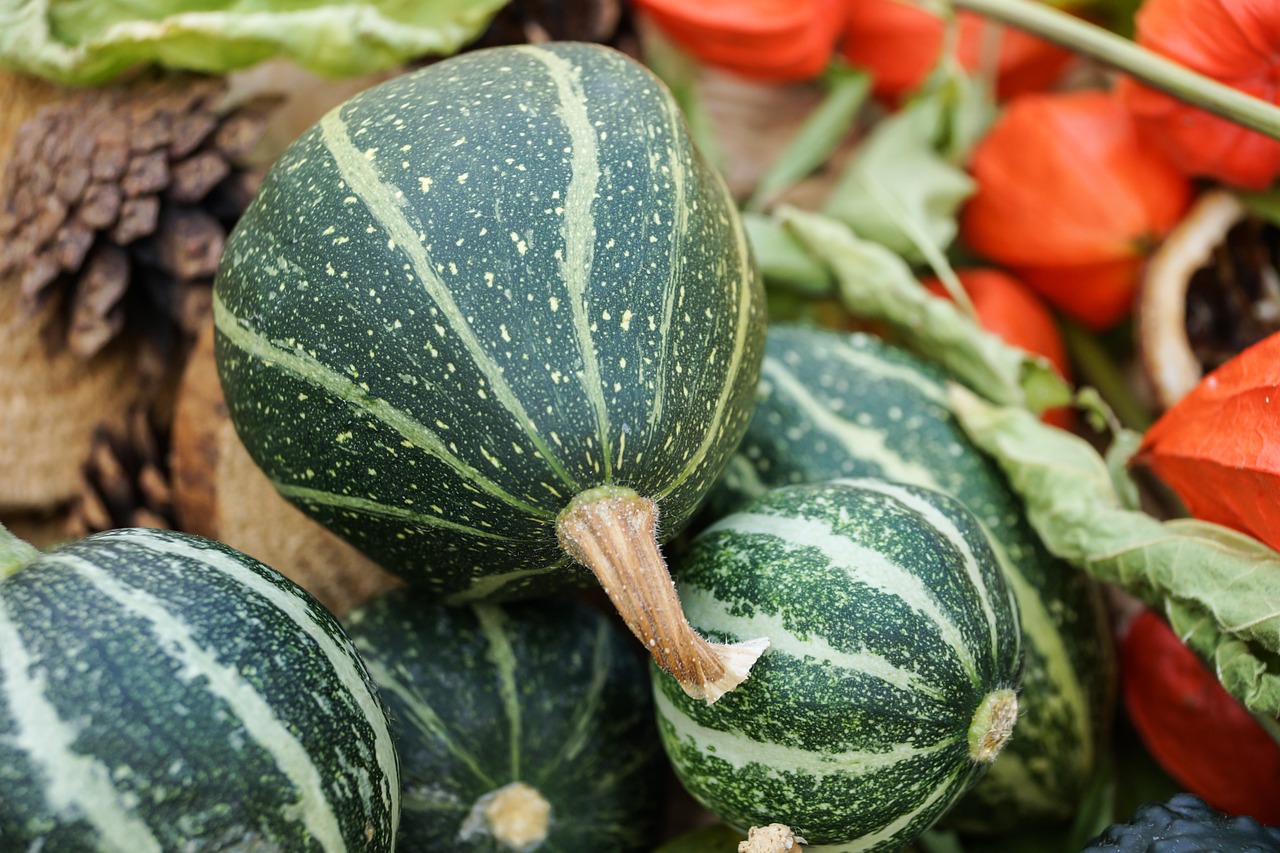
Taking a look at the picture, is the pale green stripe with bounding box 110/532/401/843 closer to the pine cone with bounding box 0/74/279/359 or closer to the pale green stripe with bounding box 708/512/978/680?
the pale green stripe with bounding box 708/512/978/680

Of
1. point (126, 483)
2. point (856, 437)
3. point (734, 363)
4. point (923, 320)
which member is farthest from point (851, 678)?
point (126, 483)

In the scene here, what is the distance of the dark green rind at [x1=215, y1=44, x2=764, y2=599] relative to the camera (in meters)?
0.84

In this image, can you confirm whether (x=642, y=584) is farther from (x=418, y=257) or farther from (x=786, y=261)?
(x=786, y=261)

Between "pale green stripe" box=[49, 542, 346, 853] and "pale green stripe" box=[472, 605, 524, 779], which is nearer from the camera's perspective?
"pale green stripe" box=[49, 542, 346, 853]

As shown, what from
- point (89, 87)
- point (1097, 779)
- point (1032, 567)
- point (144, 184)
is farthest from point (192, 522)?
point (1097, 779)

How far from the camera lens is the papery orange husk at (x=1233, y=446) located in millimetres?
958

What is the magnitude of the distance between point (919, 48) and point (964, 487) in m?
0.81

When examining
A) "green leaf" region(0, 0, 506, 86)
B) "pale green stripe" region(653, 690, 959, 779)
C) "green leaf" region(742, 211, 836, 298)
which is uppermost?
"green leaf" region(0, 0, 506, 86)

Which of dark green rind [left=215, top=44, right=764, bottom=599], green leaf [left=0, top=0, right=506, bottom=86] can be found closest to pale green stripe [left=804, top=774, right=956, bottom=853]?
dark green rind [left=215, top=44, right=764, bottom=599]

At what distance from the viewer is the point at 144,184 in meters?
1.24

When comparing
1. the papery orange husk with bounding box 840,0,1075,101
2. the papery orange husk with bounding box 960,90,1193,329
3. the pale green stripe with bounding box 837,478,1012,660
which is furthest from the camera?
the papery orange husk with bounding box 840,0,1075,101

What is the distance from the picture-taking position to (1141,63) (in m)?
1.21

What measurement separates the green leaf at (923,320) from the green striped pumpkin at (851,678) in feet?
1.26

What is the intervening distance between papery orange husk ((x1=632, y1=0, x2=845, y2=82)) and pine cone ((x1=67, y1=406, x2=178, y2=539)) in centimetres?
90
